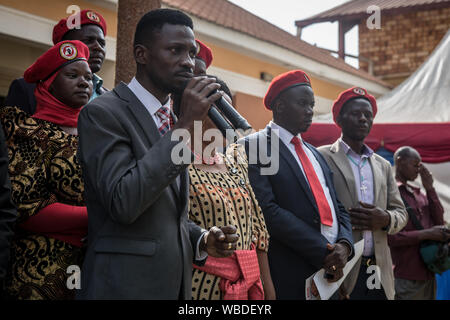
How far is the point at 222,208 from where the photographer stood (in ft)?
7.14

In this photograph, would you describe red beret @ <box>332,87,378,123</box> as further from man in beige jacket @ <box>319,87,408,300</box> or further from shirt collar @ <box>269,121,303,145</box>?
shirt collar @ <box>269,121,303,145</box>

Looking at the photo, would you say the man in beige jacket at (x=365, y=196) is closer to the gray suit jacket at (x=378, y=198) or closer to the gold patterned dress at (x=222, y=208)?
the gray suit jacket at (x=378, y=198)

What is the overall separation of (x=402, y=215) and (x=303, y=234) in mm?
1233

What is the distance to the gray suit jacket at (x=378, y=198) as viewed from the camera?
355cm

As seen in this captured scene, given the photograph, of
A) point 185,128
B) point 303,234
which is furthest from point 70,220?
point 303,234

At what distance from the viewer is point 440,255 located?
200 inches

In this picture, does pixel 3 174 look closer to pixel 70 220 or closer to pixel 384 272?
pixel 70 220

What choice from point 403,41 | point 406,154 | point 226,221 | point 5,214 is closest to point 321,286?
point 226,221

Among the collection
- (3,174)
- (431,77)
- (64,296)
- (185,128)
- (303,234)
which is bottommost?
(64,296)

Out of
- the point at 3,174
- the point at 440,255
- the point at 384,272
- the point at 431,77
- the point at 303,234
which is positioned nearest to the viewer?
the point at 3,174

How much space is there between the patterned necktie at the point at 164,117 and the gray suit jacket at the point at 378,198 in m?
2.07

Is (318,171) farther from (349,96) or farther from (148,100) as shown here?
(148,100)

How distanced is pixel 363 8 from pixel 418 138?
10.8 m

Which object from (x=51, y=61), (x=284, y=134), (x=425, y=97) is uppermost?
(x=425, y=97)
